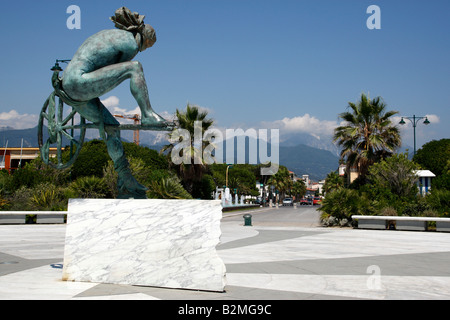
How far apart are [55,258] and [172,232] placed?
15.6 ft

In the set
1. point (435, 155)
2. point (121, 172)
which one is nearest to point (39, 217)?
point (121, 172)

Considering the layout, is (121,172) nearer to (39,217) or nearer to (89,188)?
(39,217)

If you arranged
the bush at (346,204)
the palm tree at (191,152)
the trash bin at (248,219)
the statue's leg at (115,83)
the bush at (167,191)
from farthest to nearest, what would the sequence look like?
the palm tree at (191,152)
the bush at (167,191)
the trash bin at (248,219)
the bush at (346,204)
the statue's leg at (115,83)

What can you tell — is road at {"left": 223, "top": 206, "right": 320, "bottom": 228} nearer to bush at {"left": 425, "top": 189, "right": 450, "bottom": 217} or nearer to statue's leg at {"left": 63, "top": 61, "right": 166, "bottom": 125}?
bush at {"left": 425, "top": 189, "right": 450, "bottom": 217}

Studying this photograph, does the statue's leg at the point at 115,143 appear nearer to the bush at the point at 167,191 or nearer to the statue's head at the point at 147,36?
the statue's head at the point at 147,36

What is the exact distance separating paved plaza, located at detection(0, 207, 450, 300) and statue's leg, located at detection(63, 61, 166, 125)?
9.51 feet

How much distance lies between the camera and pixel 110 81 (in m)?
7.51

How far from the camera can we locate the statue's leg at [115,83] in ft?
24.5

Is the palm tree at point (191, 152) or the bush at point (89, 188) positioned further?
the palm tree at point (191, 152)

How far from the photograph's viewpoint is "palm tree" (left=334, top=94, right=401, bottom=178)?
25672 mm

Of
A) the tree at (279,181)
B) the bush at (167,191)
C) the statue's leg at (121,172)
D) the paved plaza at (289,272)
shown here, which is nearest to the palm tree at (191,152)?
the bush at (167,191)

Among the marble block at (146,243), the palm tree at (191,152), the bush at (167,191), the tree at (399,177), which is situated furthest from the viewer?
the palm tree at (191,152)

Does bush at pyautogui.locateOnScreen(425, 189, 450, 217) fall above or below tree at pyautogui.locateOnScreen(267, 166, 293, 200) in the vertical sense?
below

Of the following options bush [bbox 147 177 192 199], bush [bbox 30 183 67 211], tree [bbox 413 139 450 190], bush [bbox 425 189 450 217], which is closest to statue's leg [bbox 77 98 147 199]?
bush [bbox 147 177 192 199]
